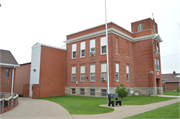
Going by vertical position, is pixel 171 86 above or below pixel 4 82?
below

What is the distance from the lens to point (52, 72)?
26500mm

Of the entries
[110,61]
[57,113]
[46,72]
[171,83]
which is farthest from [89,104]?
[171,83]

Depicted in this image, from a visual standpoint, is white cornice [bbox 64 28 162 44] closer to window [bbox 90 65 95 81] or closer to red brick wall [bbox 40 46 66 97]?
red brick wall [bbox 40 46 66 97]

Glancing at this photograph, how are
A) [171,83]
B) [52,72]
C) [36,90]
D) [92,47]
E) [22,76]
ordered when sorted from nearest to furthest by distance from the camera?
[36,90]
[92,47]
[52,72]
[22,76]
[171,83]

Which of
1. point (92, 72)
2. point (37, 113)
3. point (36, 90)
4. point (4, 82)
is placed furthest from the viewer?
point (92, 72)

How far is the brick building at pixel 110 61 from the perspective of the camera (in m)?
24.2

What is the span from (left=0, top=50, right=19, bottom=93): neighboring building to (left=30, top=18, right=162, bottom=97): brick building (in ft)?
14.1

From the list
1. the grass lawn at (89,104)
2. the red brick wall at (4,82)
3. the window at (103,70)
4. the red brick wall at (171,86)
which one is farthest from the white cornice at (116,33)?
the red brick wall at (171,86)

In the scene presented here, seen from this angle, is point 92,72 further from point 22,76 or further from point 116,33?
point 22,76

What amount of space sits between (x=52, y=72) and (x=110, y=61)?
10301 mm

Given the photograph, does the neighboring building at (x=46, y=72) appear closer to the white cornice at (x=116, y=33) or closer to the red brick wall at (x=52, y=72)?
the red brick wall at (x=52, y=72)

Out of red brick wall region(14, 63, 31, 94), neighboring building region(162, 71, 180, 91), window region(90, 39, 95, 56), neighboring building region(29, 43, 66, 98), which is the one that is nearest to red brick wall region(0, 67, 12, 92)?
neighboring building region(29, 43, 66, 98)

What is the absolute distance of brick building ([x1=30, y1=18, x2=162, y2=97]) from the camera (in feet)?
79.3

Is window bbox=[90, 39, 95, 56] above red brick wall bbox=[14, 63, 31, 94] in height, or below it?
above
